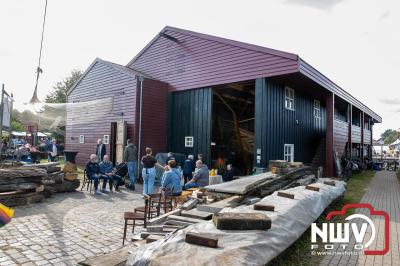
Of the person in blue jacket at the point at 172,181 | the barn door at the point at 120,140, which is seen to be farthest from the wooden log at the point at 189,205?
the barn door at the point at 120,140

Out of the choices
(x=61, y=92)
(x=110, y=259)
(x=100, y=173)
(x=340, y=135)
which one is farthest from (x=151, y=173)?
(x=61, y=92)

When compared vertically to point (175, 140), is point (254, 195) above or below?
below

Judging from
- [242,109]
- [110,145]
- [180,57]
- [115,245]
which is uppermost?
[180,57]

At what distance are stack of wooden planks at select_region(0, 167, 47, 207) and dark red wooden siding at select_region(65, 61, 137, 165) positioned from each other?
5706 mm

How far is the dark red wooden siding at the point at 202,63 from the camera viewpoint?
12.0 metres

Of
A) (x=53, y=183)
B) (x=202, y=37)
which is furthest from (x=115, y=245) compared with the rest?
(x=202, y=37)

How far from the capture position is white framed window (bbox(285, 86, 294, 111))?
1403cm

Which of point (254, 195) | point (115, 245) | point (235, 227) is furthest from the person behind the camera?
point (254, 195)

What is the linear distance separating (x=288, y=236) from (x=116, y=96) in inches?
524

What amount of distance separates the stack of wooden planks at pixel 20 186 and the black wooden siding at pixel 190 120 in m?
7.22

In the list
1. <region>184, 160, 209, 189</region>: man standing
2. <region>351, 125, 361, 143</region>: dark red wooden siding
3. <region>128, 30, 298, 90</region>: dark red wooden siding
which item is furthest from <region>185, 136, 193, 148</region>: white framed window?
<region>351, 125, 361, 143</region>: dark red wooden siding

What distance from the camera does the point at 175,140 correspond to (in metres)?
15.6

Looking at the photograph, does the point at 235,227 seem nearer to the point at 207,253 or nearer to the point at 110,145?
the point at 207,253

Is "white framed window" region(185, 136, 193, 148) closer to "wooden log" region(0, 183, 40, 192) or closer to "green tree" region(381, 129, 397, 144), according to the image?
"wooden log" region(0, 183, 40, 192)
